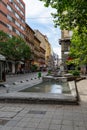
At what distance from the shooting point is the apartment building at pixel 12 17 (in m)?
79.8

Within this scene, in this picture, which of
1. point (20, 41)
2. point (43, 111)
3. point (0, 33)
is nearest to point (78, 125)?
point (43, 111)

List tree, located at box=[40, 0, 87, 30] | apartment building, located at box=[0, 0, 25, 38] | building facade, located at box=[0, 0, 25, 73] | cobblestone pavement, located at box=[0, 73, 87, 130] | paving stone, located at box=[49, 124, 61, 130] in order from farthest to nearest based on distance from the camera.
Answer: building facade, located at box=[0, 0, 25, 73] < apartment building, located at box=[0, 0, 25, 38] < tree, located at box=[40, 0, 87, 30] < cobblestone pavement, located at box=[0, 73, 87, 130] < paving stone, located at box=[49, 124, 61, 130]

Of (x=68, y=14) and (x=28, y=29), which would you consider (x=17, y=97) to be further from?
(x=28, y=29)

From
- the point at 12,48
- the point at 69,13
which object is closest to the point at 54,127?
the point at 69,13

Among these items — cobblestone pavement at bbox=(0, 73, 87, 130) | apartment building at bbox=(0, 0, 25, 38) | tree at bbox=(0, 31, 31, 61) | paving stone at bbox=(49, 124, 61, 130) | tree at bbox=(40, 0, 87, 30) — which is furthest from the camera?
apartment building at bbox=(0, 0, 25, 38)

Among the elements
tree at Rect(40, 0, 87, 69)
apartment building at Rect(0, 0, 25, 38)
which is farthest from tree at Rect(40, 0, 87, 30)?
apartment building at Rect(0, 0, 25, 38)

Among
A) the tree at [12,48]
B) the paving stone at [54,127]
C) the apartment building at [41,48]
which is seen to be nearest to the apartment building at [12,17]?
the tree at [12,48]

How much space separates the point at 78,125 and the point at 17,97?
5234 mm

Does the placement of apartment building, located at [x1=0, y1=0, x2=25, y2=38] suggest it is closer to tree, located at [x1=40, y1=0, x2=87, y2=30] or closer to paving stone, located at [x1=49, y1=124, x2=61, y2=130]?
tree, located at [x1=40, y1=0, x2=87, y2=30]

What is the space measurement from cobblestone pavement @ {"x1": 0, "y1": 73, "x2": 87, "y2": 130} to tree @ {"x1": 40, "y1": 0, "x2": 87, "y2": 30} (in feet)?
11.7

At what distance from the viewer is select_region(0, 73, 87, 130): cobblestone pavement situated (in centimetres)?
842

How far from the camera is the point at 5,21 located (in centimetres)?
8206

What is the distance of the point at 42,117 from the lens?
32.4 ft

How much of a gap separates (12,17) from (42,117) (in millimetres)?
82530
